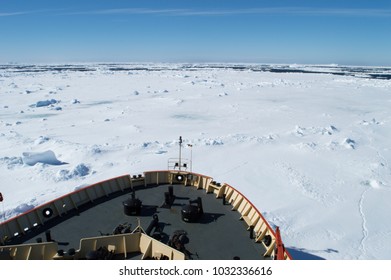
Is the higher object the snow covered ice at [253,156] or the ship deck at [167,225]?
the ship deck at [167,225]

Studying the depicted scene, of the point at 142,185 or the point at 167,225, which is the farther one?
the point at 142,185

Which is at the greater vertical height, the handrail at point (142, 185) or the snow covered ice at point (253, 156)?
the handrail at point (142, 185)

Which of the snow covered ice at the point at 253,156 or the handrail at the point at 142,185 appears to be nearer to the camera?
the handrail at the point at 142,185

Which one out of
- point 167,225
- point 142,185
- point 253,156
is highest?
point 167,225

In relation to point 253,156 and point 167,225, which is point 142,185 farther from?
point 253,156

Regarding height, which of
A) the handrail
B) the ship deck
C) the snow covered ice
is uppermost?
the handrail

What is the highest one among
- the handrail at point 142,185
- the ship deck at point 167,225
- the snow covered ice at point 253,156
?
the handrail at point 142,185

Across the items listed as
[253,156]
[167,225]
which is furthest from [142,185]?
[253,156]

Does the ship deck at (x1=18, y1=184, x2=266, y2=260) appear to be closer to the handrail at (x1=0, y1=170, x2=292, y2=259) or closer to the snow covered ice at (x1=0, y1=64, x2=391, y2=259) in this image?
the handrail at (x1=0, y1=170, x2=292, y2=259)

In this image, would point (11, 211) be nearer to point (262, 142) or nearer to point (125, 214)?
point (125, 214)

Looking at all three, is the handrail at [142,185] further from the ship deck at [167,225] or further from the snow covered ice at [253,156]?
the snow covered ice at [253,156]

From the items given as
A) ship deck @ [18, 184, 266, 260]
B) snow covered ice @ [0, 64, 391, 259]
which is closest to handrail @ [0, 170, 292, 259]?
ship deck @ [18, 184, 266, 260]

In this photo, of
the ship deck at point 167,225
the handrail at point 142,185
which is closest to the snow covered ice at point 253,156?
the handrail at point 142,185

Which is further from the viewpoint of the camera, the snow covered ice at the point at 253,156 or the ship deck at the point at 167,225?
the snow covered ice at the point at 253,156
